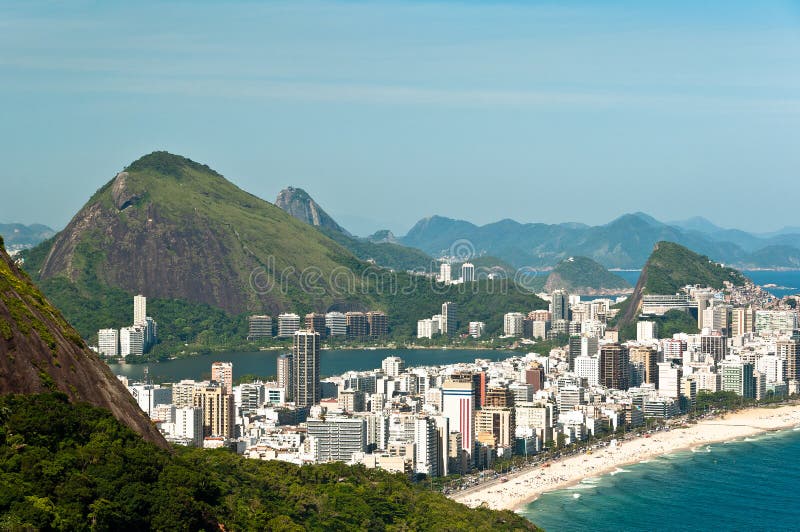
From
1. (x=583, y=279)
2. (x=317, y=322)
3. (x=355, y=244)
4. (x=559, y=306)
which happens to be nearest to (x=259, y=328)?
(x=317, y=322)

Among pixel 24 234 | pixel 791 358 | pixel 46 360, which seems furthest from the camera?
pixel 24 234

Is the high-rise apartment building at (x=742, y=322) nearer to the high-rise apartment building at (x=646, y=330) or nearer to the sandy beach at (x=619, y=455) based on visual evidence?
the high-rise apartment building at (x=646, y=330)

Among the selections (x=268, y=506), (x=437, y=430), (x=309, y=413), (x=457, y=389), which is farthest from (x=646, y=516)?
(x=309, y=413)

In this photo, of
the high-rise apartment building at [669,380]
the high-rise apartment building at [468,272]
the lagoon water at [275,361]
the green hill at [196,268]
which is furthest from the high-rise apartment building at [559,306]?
the high-rise apartment building at [468,272]

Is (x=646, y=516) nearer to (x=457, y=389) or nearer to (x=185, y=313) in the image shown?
(x=457, y=389)

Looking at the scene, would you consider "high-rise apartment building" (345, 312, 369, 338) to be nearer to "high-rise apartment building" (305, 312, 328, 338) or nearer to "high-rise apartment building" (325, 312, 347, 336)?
"high-rise apartment building" (325, 312, 347, 336)

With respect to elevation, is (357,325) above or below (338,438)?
above

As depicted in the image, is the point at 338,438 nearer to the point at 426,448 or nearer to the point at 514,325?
the point at 426,448
